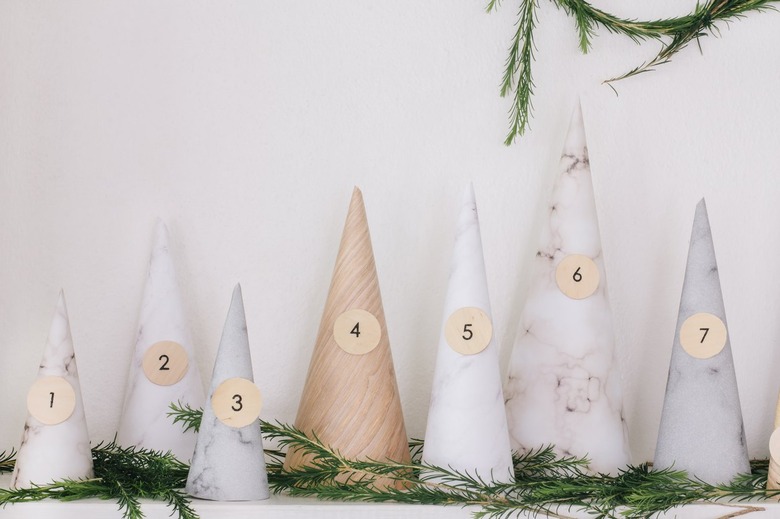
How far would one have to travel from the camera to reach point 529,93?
0.99 meters

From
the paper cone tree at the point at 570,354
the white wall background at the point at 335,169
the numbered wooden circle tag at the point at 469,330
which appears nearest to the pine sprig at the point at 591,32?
the white wall background at the point at 335,169

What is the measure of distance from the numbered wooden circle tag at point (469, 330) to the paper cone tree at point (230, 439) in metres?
0.21

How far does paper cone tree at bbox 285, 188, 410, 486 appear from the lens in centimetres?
84

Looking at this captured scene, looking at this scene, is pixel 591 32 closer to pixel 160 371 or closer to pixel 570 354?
pixel 570 354

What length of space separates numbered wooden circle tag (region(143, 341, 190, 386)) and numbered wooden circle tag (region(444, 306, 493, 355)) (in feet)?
1.00

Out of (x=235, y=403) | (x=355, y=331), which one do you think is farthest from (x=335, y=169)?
(x=235, y=403)

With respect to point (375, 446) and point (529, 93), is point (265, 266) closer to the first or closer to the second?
point (375, 446)

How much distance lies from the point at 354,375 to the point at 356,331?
1.8 inches

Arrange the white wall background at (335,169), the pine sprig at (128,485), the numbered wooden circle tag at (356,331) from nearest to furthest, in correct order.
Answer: the pine sprig at (128,485) → the numbered wooden circle tag at (356,331) → the white wall background at (335,169)

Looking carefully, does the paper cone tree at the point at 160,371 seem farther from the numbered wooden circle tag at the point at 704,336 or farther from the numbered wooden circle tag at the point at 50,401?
the numbered wooden circle tag at the point at 704,336

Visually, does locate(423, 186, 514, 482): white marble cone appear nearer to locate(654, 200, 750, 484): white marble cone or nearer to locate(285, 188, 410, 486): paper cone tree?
locate(285, 188, 410, 486): paper cone tree

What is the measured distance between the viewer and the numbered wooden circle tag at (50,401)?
79 centimetres

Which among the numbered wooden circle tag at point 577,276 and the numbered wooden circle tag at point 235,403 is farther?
the numbered wooden circle tag at point 577,276

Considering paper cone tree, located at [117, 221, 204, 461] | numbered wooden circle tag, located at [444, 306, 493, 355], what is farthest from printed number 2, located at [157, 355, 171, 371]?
numbered wooden circle tag, located at [444, 306, 493, 355]
